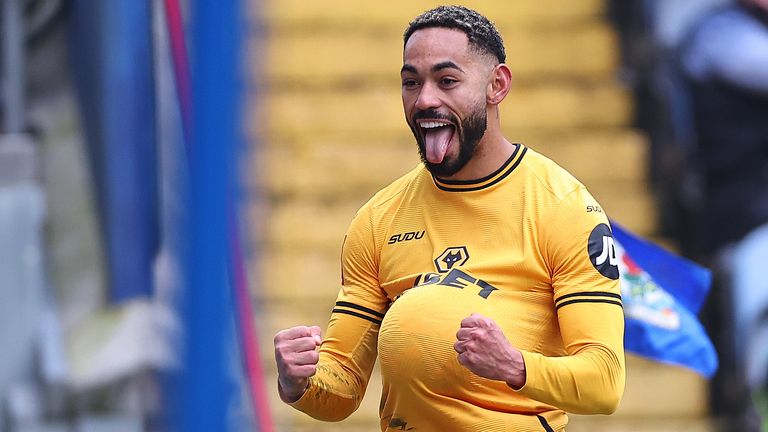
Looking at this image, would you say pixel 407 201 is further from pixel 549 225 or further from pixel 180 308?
pixel 180 308

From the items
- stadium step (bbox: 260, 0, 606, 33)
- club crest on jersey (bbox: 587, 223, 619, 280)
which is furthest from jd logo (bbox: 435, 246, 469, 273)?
stadium step (bbox: 260, 0, 606, 33)

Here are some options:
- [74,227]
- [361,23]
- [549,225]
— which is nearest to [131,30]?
[74,227]

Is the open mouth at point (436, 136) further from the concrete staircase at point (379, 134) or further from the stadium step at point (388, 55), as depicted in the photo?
the stadium step at point (388, 55)

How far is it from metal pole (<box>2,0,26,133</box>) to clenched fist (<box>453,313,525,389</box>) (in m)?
4.31

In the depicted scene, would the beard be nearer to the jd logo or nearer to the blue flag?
the jd logo

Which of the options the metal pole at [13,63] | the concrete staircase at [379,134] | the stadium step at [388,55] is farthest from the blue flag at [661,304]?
the stadium step at [388,55]

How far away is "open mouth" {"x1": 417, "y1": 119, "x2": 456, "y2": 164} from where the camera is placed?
3072 mm

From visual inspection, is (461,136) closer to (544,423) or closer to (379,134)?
(544,423)

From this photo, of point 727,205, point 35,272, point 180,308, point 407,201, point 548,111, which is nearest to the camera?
point 180,308

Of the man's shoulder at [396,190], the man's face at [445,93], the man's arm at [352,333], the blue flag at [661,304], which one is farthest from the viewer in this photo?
the blue flag at [661,304]

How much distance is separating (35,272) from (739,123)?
353cm

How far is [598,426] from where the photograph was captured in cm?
690

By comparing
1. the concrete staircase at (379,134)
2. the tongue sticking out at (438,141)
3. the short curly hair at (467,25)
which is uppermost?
the short curly hair at (467,25)

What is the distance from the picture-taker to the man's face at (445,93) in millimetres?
3051
